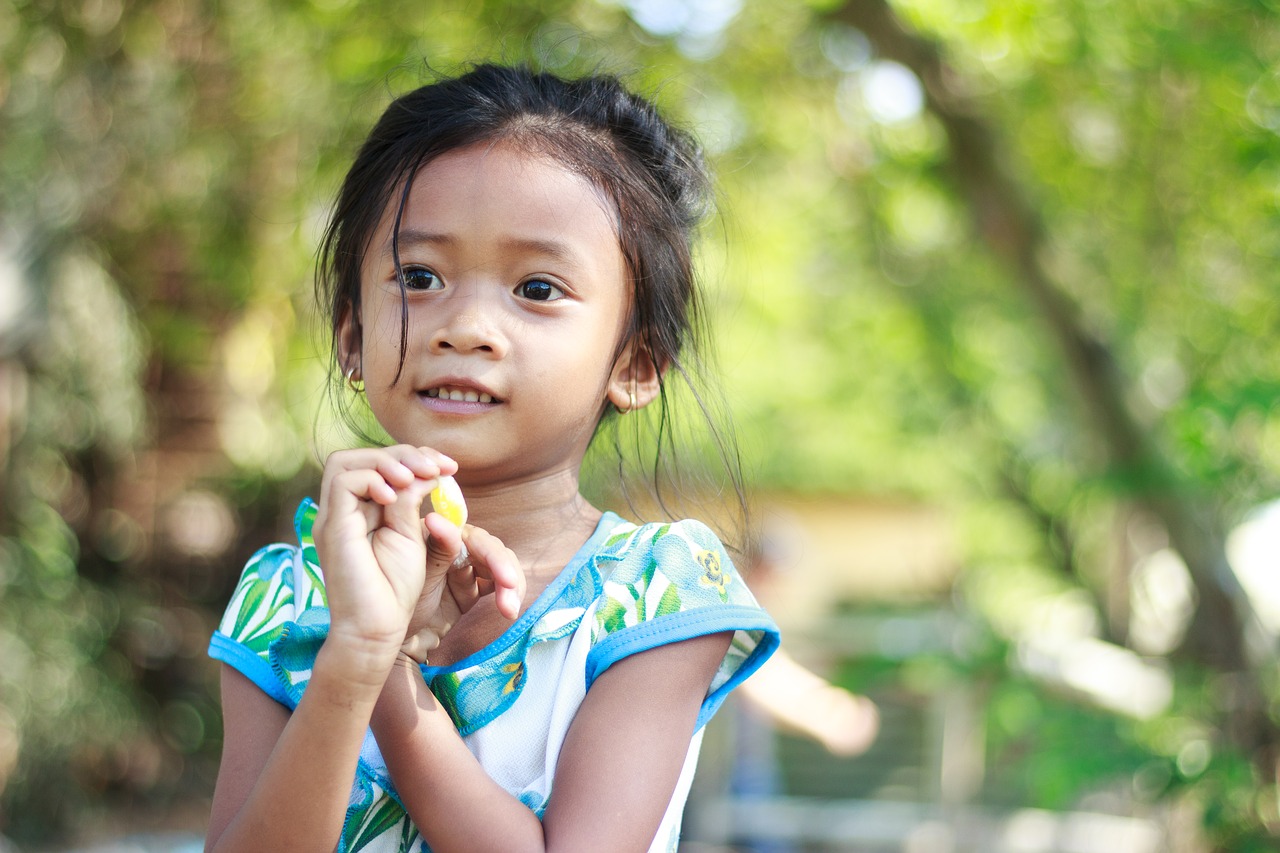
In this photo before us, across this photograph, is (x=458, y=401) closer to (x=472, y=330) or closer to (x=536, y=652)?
(x=472, y=330)

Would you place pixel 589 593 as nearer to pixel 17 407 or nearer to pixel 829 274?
pixel 17 407

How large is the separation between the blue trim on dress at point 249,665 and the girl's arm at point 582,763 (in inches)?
6.6

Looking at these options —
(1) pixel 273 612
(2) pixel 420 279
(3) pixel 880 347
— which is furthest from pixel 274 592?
(3) pixel 880 347

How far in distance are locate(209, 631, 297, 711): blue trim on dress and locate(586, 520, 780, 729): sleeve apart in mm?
295

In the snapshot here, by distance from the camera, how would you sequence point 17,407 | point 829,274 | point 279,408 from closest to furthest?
1. point 17,407
2. point 279,408
3. point 829,274

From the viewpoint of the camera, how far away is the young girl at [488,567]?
984 mm

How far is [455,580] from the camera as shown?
1.11 m

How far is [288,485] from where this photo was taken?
22.2ft

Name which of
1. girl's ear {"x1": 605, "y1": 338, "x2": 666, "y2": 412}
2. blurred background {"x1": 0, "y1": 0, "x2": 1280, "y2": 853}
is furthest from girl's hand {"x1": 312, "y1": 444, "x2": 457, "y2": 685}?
blurred background {"x1": 0, "y1": 0, "x2": 1280, "y2": 853}

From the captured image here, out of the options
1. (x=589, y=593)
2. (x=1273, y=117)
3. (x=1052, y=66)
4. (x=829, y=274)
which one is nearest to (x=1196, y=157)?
(x=1052, y=66)

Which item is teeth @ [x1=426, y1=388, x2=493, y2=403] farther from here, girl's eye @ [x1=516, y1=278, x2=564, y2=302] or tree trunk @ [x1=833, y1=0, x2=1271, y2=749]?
tree trunk @ [x1=833, y1=0, x2=1271, y2=749]

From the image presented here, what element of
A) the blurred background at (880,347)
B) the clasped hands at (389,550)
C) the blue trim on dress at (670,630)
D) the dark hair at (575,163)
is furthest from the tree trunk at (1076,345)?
the clasped hands at (389,550)

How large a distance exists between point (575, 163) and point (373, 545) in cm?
45

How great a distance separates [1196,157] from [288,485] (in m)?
4.90
